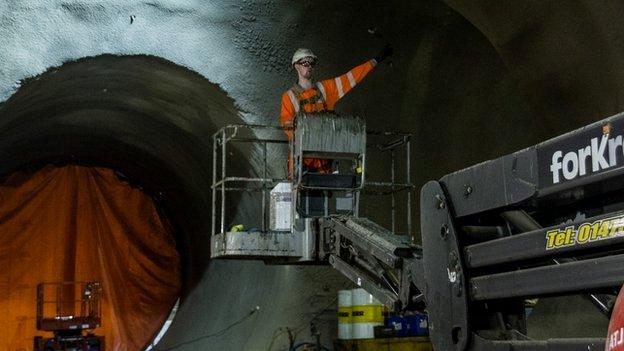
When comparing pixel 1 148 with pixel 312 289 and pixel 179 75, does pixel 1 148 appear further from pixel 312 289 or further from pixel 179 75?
pixel 312 289

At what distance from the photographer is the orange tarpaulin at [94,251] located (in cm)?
1683

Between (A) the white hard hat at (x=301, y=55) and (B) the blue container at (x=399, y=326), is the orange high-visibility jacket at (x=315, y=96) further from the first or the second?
(B) the blue container at (x=399, y=326)

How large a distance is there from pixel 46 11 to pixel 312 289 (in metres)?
4.31

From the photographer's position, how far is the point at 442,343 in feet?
13.6

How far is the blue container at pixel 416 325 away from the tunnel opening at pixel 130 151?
10.2 ft

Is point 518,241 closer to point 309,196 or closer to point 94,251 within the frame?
point 309,196

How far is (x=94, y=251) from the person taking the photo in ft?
57.6

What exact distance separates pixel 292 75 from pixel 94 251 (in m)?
8.67

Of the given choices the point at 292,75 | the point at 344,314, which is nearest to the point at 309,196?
the point at 292,75

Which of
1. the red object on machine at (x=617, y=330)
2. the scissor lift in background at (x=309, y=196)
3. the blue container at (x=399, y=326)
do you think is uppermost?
the scissor lift in background at (x=309, y=196)

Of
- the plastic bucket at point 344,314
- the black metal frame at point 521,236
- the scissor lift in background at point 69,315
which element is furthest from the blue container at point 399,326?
the scissor lift in background at point 69,315

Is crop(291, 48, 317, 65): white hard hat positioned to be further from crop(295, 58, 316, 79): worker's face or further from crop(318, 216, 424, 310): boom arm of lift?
crop(318, 216, 424, 310): boom arm of lift

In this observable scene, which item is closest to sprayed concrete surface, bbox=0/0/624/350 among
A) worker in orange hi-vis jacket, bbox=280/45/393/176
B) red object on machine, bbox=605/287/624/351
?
worker in orange hi-vis jacket, bbox=280/45/393/176

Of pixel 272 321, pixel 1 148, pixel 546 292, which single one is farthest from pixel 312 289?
pixel 546 292
